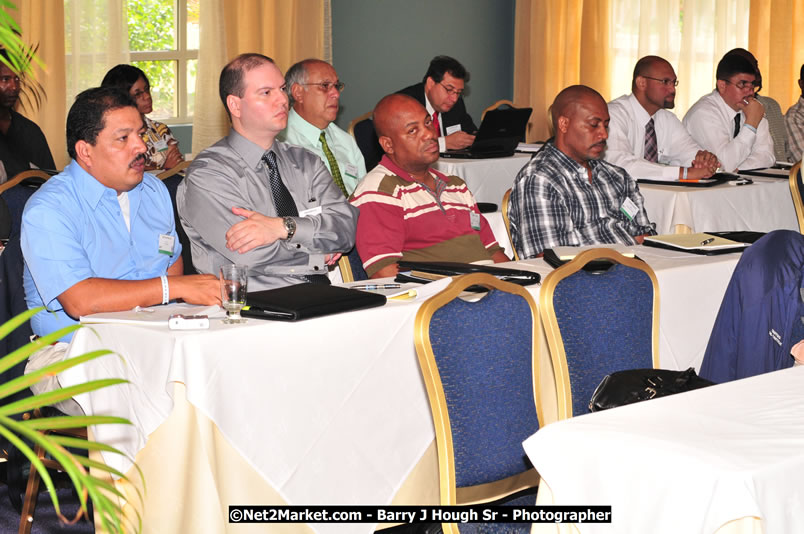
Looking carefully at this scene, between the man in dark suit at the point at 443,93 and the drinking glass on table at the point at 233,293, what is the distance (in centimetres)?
370

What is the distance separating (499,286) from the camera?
7.52 feet

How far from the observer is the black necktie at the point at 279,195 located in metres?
3.26

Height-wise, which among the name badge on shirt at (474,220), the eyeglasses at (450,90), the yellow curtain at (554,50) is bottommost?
the name badge on shirt at (474,220)

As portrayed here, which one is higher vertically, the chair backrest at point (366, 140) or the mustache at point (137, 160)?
the chair backrest at point (366, 140)

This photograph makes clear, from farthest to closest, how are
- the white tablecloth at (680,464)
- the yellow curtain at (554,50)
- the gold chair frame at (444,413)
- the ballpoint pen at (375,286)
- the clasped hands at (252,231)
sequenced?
1. the yellow curtain at (554,50)
2. the clasped hands at (252,231)
3. the ballpoint pen at (375,286)
4. the gold chair frame at (444,413)
5. the white tablecloth at (680,464)

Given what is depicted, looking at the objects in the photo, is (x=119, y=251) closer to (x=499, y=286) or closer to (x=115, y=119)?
(x=115, y=119)

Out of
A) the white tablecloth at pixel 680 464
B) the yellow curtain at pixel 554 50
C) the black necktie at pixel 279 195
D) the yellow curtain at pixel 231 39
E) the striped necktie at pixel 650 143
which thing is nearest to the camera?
the white tablecloth at pixel 680 464

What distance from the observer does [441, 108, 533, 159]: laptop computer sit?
19.0 feet

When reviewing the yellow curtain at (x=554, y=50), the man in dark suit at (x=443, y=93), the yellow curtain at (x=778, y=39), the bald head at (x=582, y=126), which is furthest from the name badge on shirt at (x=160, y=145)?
the yellow curtain at (x=778, y=39)

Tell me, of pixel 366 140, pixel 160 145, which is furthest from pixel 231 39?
pixel 366 140

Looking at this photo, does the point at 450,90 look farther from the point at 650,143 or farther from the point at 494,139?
the point at 650,143

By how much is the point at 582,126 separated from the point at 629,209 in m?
0.40

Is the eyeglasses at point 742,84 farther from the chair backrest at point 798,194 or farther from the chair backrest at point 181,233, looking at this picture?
the chair backrest at point 181,233

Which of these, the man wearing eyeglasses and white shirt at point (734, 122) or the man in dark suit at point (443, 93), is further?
the man in dark suit at point (443, 93)
